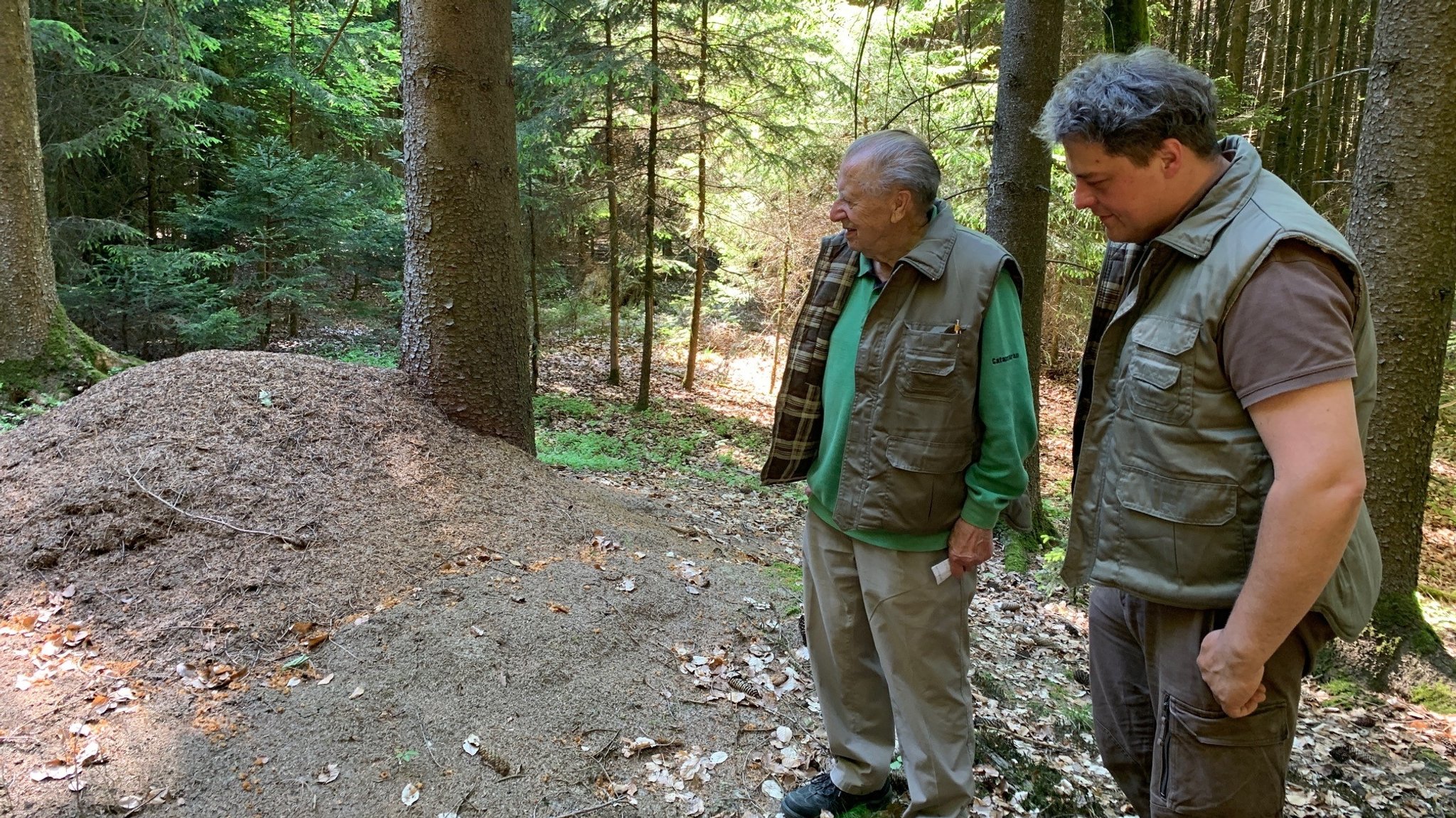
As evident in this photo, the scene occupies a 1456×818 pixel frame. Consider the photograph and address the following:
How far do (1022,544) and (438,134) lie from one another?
5310 millimetres

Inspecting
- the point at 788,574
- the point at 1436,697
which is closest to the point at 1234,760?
the point at 788,574

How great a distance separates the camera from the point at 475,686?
9.48 ft

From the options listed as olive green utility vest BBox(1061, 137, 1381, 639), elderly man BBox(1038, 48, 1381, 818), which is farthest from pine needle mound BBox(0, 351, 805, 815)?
olive green utility vest BBox(1061, 137, 1381, 639)

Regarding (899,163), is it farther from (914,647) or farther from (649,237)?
(649,237)

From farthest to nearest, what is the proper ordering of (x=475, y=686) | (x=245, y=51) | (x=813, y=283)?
(x=245, y=51) → (x=475, y=686) → (x=813, y=283)

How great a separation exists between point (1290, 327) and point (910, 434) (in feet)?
3.29

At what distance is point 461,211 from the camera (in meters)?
4.28

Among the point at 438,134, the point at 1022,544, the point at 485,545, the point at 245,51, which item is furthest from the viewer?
the point at 245,51

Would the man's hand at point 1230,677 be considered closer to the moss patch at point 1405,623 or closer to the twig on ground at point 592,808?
the twig on ground at point 592,808

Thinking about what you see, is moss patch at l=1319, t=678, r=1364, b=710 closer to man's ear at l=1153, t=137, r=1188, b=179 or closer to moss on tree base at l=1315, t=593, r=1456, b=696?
moss on tree base at l=1315, t=593, r=1456, b=696

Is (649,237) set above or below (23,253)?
above

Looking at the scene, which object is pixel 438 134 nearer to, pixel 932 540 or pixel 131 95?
pixel 932 540

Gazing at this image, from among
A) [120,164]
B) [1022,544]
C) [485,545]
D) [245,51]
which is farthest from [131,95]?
[1022,544]

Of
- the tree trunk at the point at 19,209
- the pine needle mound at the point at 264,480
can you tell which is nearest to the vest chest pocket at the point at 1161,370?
the pine needle mound at the point at 264,480
